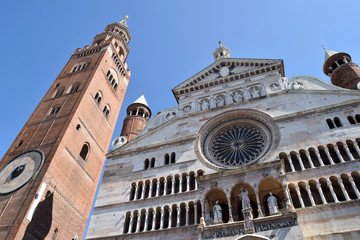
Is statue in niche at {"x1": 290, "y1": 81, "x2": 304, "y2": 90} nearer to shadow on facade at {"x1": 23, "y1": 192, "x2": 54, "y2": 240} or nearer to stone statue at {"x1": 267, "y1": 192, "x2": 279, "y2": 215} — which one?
stone statue at {"x1": 267, "y1": 192, "x2": 279, "y2": 215}

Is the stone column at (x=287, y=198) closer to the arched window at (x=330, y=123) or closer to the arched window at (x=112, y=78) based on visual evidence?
the arched window at (x=330, y=123)

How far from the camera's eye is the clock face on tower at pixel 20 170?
68.6ft

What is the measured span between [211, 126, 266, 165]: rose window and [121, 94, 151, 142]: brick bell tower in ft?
34.4

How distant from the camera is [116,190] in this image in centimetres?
1875

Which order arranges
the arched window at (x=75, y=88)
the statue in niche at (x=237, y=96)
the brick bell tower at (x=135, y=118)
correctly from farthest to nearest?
the arched window at (x=75, y=88)
the brick bell tower at (x=135, y=118)
the statue in niche at (x=237, y=96)

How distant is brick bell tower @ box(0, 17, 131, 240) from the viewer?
64.6 ft

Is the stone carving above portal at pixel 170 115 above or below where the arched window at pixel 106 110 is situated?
below

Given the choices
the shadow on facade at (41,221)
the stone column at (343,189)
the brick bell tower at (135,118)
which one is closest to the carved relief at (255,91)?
the stone column at (343,189)

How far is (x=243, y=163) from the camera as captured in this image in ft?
57.7

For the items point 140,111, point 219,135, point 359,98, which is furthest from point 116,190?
point 359,98

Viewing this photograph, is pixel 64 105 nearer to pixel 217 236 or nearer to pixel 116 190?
pixel 116 190

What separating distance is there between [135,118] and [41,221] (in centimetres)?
1268

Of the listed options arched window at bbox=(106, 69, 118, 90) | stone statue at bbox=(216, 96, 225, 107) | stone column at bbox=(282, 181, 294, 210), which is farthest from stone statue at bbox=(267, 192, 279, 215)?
arched window at bbox=(106, 69, 118, 90)

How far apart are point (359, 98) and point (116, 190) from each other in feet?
→ 50.7
